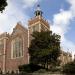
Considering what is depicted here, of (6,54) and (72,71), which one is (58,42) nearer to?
(72,71)

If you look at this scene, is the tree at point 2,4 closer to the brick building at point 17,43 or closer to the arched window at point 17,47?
the brick building at point 17,43

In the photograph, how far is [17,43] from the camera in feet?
257

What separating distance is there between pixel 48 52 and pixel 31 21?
3187 cm

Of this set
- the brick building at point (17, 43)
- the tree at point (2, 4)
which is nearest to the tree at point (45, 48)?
the brick building at point (17, 43)

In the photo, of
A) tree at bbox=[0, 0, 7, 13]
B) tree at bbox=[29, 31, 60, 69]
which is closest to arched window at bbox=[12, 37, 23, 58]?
tree at bbox=[29, 31, 60, 69]

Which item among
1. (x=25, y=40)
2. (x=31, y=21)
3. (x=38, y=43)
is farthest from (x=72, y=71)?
(x=31, y=21)

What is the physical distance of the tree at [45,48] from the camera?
165ft

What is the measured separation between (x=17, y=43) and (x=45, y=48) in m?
28.0

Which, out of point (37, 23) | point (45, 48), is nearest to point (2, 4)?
point (45, 48)

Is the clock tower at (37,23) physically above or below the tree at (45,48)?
above

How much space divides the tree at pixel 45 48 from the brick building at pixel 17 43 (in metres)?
21.6

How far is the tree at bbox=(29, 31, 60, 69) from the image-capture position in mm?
50250

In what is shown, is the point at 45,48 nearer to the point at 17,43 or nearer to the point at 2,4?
the point at 17,43

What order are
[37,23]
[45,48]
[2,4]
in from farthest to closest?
[37,23] → [45,48] → [2,4]
